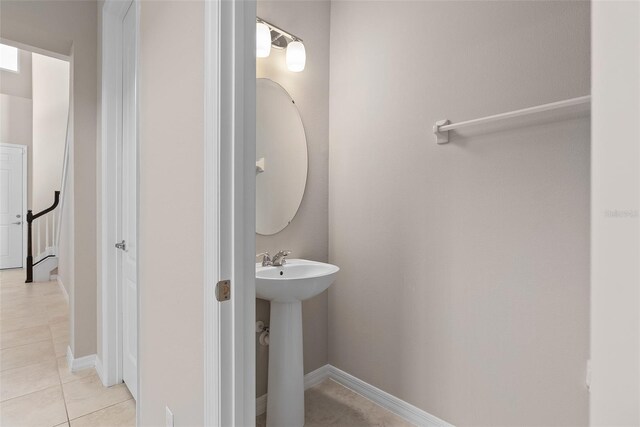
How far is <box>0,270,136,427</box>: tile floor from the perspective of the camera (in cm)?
177

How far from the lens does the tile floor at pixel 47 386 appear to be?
1.77 m

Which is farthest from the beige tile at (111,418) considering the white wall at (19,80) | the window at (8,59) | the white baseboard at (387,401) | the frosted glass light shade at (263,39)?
the window at (8,59)

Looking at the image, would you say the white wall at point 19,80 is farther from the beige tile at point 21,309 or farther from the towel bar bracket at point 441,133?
the towel bar bracket at point 441,133

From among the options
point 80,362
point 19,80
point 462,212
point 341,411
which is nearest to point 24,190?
point 19,80

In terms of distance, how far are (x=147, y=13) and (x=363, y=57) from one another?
119 cm

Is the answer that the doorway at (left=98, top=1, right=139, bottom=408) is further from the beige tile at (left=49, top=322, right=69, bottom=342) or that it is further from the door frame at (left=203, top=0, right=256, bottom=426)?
the door frame at (left=203, top=0, right=256, bottom=426)

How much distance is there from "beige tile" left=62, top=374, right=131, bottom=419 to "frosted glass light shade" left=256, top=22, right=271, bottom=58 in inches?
84.1

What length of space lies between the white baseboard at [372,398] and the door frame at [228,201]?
1060mm

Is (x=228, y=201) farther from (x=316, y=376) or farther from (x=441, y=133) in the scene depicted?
(x=316, y=376)

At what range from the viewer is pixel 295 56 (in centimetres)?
195

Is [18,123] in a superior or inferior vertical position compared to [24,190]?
superior

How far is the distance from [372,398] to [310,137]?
5.36 feet

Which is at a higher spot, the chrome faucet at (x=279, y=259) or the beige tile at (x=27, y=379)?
the chrome faucet at (x=279, y=259)

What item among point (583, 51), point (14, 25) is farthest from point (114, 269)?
point (583, 51)
